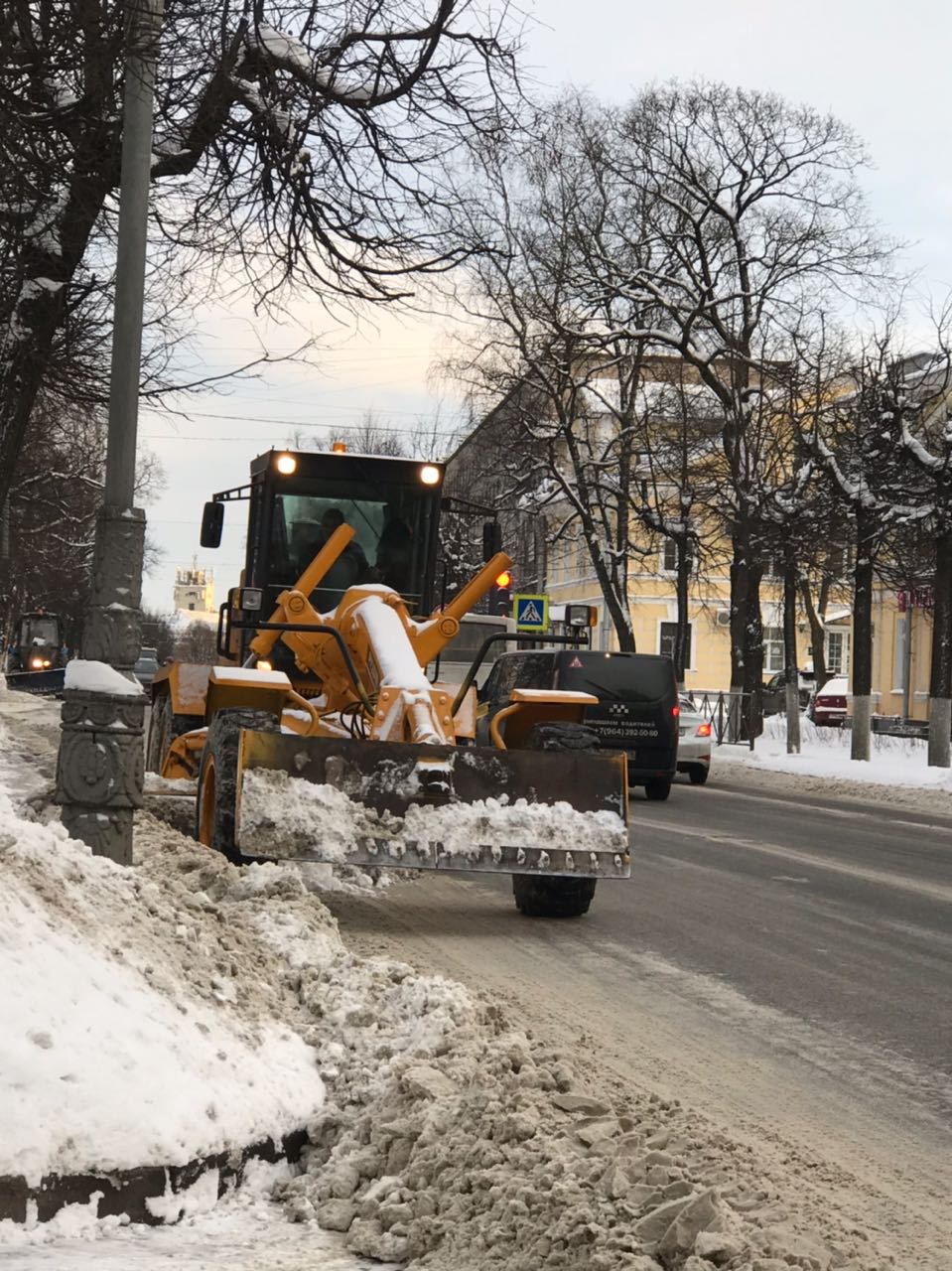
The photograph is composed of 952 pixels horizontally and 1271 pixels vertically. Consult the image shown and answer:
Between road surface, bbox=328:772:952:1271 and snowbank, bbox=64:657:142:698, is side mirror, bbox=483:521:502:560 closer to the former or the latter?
road surface, bbox=328:772:952:1271

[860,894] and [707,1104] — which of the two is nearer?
[707,1104]

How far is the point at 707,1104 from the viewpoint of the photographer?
554 centimetres

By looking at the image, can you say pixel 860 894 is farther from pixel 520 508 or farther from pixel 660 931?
pixel 520 508

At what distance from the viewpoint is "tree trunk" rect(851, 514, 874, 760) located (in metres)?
28.4

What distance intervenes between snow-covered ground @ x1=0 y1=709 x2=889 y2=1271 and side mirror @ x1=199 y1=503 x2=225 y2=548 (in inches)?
280

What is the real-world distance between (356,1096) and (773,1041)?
7.85 feet

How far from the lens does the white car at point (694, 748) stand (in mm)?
25547

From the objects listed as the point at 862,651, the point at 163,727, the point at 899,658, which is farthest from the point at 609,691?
the point at 899,658

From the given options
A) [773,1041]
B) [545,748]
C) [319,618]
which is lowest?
[773,1041]

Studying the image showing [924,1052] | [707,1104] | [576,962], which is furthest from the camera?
[576,962]

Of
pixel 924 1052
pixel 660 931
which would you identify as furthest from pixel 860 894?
pixel 924 1052

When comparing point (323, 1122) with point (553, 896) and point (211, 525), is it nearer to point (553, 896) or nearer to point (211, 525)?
point (553, 896)

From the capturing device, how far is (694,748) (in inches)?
1008

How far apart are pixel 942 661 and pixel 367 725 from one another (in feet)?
Answer: 58.5
